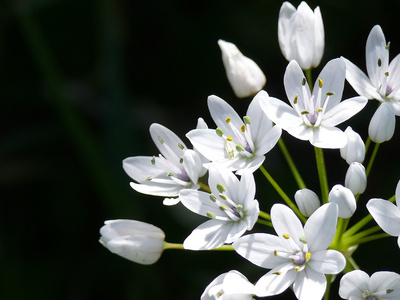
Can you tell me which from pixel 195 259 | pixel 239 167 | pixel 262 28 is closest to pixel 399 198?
pixel 239 167

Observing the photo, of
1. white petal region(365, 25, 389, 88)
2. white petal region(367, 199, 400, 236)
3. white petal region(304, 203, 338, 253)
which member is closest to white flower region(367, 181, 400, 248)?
white petal region(367, 199, 400, 236)

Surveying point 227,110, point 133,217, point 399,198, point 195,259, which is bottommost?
point 195,259

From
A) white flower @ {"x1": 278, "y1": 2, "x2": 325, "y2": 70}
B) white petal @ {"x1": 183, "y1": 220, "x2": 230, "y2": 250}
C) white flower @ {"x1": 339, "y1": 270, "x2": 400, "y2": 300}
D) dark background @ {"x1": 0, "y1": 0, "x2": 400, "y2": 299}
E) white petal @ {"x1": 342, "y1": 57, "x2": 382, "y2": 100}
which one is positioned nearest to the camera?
white flower @ {"x1": 339, "y1": 270, "x2": 400, "y2": 300}

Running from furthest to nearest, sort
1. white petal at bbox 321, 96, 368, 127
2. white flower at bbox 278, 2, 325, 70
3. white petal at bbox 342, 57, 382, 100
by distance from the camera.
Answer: white flower at bbox 278, 2, 325, 70 → white petal at bbox 342, 57, 382, 100 → white petal at bbox 321, 96, 368, 127

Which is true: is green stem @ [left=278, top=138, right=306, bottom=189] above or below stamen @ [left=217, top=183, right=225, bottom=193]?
below

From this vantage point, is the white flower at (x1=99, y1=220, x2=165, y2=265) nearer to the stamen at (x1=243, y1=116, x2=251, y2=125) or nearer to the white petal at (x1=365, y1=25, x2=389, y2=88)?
the stamen at (x1=243, y1=116, x2=251, y2=125)

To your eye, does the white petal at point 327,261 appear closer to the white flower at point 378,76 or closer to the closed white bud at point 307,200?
the closed white bud at point 307,200

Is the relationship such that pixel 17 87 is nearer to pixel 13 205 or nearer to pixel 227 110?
pixel 13 205
